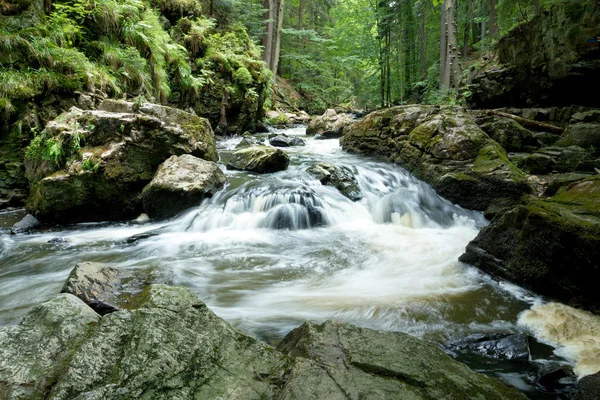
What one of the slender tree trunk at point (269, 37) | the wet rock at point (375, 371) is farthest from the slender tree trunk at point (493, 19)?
the wet rock at point (375, 371)

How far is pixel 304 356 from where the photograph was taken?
2000mm

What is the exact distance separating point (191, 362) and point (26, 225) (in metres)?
6.05

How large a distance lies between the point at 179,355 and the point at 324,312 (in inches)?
81.7

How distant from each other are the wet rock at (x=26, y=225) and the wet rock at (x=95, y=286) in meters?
3.76

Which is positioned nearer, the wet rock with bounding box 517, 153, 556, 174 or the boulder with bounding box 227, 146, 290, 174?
the wet rock with bounding box 517, 153, 556, 174

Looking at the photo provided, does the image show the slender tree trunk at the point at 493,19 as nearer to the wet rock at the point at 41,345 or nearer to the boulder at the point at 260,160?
the boulder at the point at 260,160

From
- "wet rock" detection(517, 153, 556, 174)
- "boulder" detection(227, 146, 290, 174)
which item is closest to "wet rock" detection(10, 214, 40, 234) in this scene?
"boulder" detection(227, 146, 290, 174)

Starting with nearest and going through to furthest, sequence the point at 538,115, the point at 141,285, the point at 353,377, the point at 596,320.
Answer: the point at 353,377, the point at 596,320, the point at 141,285, the point at 538,115

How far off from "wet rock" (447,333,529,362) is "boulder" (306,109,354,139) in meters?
13.4

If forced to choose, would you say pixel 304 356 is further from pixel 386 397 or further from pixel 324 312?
pixel 324 312

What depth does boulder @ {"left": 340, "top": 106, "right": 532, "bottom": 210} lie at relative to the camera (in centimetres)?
652

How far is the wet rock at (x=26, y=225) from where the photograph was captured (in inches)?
228

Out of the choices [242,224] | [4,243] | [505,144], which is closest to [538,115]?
[505,144]

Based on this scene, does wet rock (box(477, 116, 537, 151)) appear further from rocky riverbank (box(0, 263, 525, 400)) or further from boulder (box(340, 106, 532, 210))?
rocky riverbank (box(0, 263, 525, 400))
